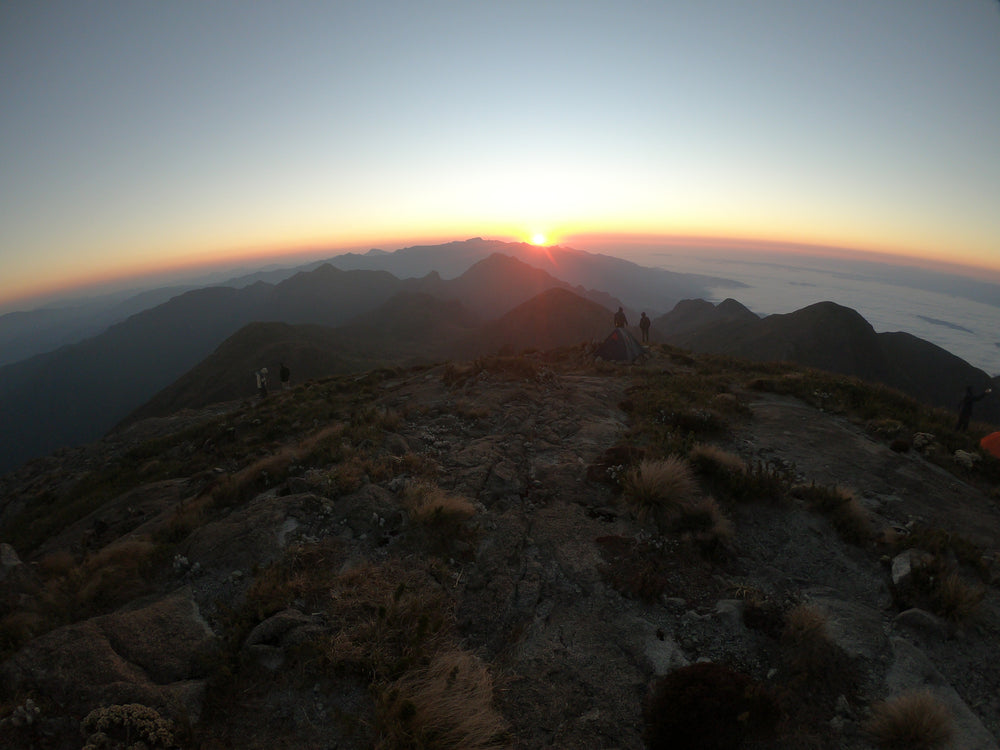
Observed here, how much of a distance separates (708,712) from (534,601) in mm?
2592

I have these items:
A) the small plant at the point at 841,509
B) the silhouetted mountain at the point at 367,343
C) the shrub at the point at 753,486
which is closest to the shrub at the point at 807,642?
the small plant at the point at 841,509

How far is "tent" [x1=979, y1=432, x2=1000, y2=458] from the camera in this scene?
12367 millimetres

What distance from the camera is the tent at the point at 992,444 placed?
1237cm

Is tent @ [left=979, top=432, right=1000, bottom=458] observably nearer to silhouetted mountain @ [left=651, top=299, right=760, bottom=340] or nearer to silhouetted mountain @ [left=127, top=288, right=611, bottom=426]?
silhouetted mountain @ [left=127, top=288, right=611, bottom=426]

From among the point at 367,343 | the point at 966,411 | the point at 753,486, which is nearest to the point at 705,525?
the point at 753,486

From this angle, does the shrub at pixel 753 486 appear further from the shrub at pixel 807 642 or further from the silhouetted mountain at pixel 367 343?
the silhouetted mountain at pixel 367 343

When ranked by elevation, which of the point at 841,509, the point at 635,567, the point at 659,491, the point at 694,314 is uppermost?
the point at 694,314

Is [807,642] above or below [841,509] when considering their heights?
below

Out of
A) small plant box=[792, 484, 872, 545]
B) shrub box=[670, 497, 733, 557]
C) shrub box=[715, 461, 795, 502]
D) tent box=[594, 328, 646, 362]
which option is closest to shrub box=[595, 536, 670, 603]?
shrub box=[670, 497, 733, 557]

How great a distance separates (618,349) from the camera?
24.7 m

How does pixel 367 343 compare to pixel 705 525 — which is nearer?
pixel 705 525

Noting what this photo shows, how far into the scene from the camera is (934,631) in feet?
18.8

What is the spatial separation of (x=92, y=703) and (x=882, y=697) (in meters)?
9.02

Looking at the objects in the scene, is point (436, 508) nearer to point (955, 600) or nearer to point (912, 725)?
point (912, 725)
